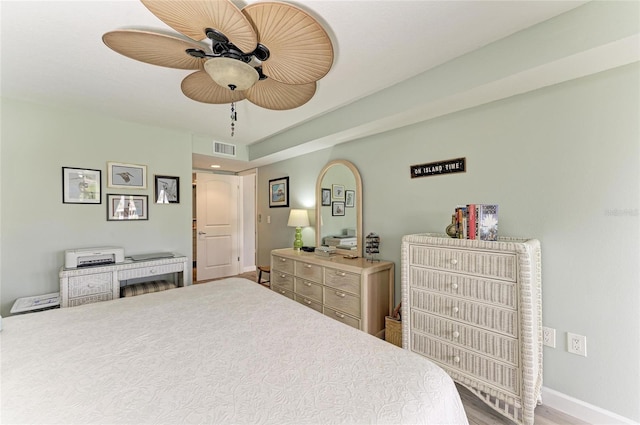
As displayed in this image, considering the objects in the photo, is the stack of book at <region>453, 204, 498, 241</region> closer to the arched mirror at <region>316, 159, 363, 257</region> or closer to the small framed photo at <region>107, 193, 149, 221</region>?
the arched mirror at <region>316, 159, 363, 257</region>

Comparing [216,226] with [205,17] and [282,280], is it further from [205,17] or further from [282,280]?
[205,17]

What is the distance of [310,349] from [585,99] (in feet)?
7.02

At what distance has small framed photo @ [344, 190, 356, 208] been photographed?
3.06 m

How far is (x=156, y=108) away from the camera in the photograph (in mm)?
2729

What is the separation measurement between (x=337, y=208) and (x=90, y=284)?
267 cm

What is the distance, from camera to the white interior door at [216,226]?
485 cm

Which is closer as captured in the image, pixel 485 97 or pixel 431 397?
pixel 431 397

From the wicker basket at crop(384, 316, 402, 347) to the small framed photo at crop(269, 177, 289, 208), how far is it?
2.32 m

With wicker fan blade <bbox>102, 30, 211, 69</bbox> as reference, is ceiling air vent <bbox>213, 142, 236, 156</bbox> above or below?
above

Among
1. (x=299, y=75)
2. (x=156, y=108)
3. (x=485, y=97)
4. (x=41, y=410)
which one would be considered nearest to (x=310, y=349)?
(x=41, y=410)

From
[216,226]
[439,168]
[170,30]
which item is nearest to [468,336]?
[439,168]

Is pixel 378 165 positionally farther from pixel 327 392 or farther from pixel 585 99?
pixel 327 392

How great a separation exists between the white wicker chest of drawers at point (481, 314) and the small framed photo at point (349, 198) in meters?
1.11

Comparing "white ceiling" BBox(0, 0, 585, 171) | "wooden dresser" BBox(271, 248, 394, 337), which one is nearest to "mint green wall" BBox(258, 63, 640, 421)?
"white ceiling" BBox(0, 0, 585, 171)
